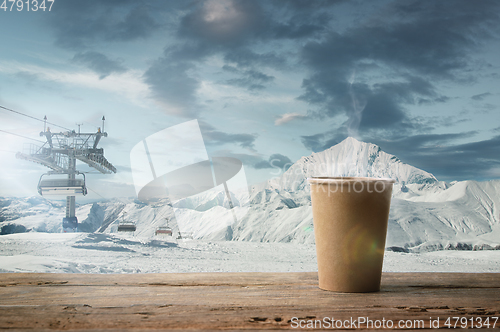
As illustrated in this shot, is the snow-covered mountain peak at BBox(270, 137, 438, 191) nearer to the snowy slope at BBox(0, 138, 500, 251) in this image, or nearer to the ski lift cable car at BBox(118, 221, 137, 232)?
the snowy slope at BBox(0, 138, 500, 251)

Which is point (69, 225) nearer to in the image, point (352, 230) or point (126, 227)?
point (126, 227)

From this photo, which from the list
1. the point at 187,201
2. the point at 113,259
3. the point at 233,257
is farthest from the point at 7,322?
the point at 187,201

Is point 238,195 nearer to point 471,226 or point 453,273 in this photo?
point 471,226

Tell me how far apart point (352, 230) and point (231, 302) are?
30 cm

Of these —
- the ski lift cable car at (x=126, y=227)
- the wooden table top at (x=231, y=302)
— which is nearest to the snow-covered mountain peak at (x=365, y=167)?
the ski lift cable car at (x=126, y=227)

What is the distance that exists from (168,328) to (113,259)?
558 cm

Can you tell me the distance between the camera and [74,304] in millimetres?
610

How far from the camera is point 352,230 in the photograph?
682 millimetres

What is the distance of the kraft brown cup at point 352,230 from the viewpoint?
0.68 meters

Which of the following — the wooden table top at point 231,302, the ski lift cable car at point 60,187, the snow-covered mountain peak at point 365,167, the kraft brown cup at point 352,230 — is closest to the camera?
the wooden table top at point 231,302

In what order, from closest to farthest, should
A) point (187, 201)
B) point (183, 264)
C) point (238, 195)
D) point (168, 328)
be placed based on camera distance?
1. point (168, 328)
2. point (183, 264)
3. point (238, 195)
4. point (187, 201)

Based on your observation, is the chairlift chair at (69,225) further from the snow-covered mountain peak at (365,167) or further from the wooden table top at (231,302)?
the wooden table top at (231,302)

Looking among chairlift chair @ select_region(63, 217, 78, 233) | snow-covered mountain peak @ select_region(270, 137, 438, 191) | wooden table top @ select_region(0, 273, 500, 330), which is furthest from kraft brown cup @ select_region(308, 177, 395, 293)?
chairlift chair @ select_region(63, 217, 78, 233)

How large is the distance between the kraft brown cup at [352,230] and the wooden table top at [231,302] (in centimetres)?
4
